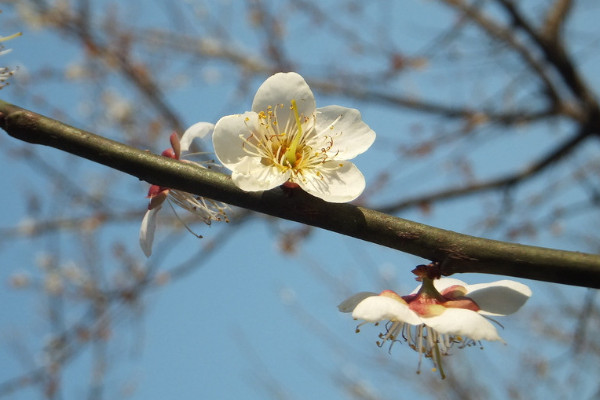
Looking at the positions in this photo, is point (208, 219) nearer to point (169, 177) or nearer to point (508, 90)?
point (169, 177)

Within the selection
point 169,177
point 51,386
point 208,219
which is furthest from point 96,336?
point 169,177

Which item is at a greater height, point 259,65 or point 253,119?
point 259,65

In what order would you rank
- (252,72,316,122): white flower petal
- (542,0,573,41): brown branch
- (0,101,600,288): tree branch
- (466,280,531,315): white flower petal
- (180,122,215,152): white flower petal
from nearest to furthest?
(0,101,600,288): tree branch < (466,280,531,315): white flower petal < (252,72,316,122): white flower petal < (180,122,215,152): white flower petal < (542,0,573,41): brown branch

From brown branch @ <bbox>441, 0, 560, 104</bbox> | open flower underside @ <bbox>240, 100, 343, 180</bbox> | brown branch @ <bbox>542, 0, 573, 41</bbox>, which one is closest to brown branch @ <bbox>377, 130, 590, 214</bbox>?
brown branch @ <bbox>441, 0, 560, 104</bbox>

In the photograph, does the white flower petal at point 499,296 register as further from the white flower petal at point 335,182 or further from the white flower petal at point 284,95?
the white flower petal at point 284,95

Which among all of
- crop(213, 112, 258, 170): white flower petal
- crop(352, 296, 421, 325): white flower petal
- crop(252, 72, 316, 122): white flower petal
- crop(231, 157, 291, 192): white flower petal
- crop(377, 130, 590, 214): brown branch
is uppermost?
crop(377, 130, 590, 214): brown branch

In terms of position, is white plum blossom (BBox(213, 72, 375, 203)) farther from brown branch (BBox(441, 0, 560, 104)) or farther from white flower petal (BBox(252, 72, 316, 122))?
brown branch (BBox(441, 0, 560, 104))
